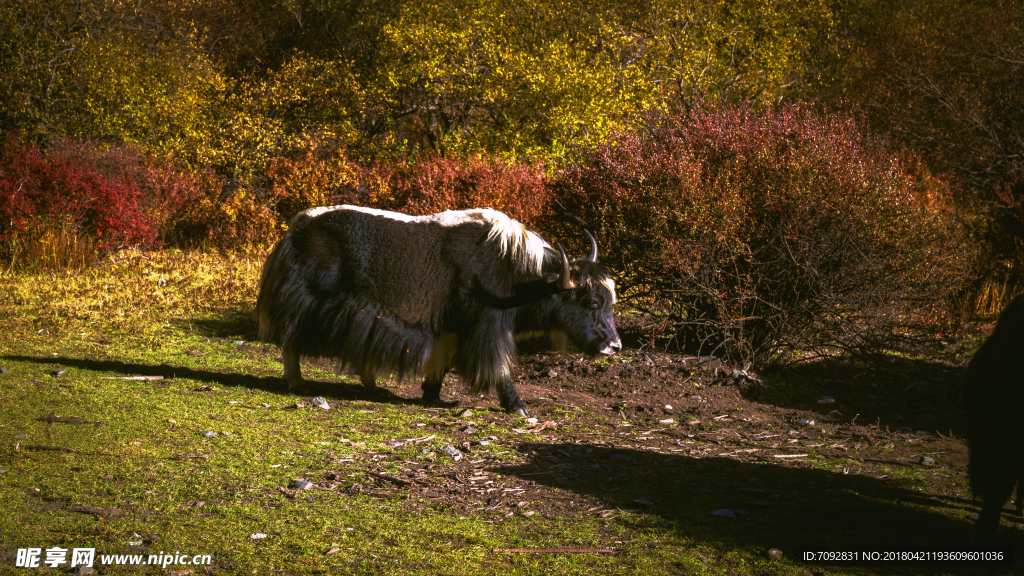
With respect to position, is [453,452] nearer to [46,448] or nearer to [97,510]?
[97,510]

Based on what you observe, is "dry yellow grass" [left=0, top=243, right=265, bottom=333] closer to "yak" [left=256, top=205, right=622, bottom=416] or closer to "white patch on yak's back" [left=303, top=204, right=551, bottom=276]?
"yak" [left=256, top=205, right=622, bottom=416]

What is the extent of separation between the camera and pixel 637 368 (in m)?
8.89

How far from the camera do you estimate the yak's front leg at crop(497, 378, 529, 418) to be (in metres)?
7.45

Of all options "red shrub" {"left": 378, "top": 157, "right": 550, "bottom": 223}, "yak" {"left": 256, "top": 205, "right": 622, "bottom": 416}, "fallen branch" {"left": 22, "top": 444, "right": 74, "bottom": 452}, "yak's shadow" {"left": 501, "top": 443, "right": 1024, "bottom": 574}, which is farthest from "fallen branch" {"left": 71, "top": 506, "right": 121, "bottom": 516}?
"red shrub" {"left": 378, "top": 157, "right": 550, "bottom": 223}

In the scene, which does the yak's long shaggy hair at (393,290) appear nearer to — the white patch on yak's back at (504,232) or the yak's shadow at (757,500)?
the white patch on yak's back at (504,232)

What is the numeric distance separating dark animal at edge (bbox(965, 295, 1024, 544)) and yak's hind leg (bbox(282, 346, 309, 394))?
558 centimetres

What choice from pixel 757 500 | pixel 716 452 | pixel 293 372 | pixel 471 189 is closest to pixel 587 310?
pixel 716 452

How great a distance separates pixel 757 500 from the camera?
5.18 m

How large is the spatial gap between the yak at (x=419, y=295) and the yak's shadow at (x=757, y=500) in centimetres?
166

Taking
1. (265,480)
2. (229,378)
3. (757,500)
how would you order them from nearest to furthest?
(265,480) → (757,500) → (229,378)

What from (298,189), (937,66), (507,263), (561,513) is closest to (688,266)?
(507,263)

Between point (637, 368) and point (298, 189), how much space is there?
10.3m

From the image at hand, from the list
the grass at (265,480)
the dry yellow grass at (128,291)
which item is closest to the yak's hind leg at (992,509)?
the grass at (265,480)

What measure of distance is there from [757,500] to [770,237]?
421cm
